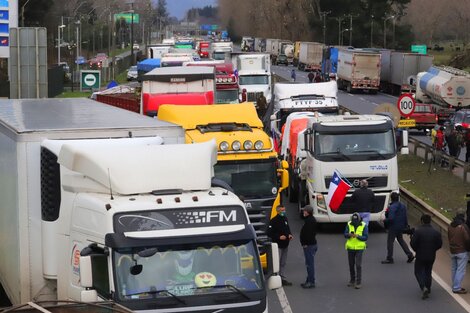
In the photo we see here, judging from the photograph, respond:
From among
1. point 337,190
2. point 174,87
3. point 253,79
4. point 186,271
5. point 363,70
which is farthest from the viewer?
point 363,70

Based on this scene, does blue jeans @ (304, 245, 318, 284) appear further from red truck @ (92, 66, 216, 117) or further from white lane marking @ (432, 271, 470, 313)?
red truck @ (92, 66, 216, 117)

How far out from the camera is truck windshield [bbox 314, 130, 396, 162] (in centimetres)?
2461

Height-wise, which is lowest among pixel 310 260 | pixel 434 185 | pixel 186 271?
pixel 434 185

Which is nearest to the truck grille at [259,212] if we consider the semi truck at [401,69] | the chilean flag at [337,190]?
the chilean flag at [337,190]

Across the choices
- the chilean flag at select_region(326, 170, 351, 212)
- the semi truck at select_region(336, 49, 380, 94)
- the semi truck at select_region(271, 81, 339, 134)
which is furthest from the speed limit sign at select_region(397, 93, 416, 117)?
the semi truck at select_region(336, 49, 380, 94)

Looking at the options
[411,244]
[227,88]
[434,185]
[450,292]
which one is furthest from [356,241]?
[227,88]

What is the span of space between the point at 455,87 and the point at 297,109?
61.1ft

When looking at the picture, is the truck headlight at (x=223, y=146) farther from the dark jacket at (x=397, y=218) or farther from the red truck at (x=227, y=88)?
the red truck at (x=227, y=88)

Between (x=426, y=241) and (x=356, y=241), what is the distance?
1.53 metres

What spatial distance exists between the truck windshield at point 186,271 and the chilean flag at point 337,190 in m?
10.8

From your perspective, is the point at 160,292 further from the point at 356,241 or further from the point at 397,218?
the point at 397,218

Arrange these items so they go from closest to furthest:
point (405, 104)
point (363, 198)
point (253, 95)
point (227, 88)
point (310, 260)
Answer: point (310, 260) < point (363, 198) < point (405, 104) < point (227, 88) < point (253, 95)

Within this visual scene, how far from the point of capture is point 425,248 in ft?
58.6

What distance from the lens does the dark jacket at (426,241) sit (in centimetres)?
1773
